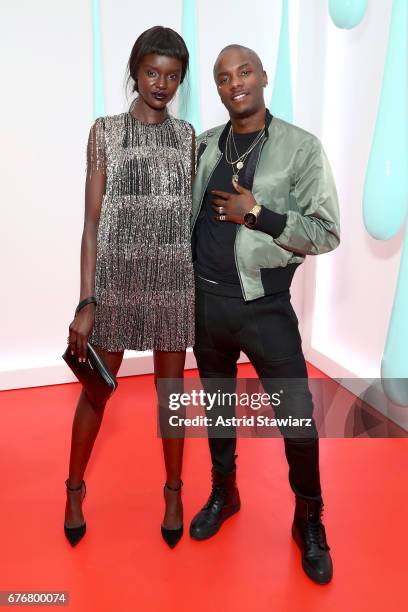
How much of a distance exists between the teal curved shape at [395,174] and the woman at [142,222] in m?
0.87

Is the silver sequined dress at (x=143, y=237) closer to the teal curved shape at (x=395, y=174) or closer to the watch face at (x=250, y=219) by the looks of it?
the watch face at (x=250, y=219)

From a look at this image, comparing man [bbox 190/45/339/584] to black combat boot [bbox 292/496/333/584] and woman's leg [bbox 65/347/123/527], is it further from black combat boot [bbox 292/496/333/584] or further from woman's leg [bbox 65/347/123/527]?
woman's leg [bbox 65/347/123/527]

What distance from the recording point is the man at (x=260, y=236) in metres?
1.58

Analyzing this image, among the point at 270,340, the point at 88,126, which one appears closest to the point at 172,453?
the point at 270,340

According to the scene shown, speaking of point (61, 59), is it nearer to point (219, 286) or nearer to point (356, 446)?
point (219, 286)

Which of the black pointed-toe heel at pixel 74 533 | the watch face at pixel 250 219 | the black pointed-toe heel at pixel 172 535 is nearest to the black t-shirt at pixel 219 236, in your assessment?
the watch face at pixel 250 219

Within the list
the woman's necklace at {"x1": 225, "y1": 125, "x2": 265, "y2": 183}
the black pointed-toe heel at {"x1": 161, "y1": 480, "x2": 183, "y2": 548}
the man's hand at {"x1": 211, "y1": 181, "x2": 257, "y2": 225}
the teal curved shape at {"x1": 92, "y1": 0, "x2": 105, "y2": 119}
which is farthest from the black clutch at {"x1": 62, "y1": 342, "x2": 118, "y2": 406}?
the teal curved shape at {"x1": 92, "y1": 0, "x2": 105, "y2": 119}

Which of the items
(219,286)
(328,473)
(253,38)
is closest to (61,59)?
(253,38)

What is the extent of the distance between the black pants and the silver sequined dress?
2.8 inches

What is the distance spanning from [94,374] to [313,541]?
861 mm

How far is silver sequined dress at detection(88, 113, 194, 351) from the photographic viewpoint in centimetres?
163

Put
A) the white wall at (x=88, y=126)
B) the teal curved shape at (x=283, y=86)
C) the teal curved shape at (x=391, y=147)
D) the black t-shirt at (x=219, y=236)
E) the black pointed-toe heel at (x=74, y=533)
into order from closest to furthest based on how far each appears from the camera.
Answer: the black t-shirt at (x=219, y=236) < the black pointed-toe heel at (x=74, y=533) < the teal curved shape at (x=391, y=147) < the white wall at (x=88, y=126) < the teal curved shape at (x=283, y=86)

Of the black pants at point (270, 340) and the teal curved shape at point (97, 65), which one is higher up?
the teal curved shape at point (97, 65)

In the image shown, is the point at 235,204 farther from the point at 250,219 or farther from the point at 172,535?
the point at 172,535
